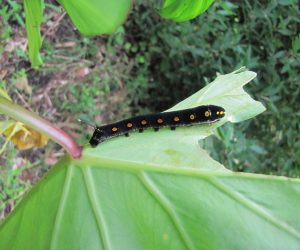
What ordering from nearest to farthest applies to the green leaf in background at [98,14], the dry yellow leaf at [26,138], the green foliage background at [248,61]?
the green leaf in background at [98,14]
the dry yellow leaf at [26,138]
the green foliage background at [248,61]

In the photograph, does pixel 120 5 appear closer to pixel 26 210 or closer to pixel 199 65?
pixel 26 210

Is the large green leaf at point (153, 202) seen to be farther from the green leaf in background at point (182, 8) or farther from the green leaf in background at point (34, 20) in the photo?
the green leaf in background at point (34, 20)

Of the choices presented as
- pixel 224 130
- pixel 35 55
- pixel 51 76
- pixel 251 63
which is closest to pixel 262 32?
pixel 251 63

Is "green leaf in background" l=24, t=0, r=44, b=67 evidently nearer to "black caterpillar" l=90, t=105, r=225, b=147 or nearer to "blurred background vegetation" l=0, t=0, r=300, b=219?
"black caterpillar" l=90, t=105, r=225, b=147

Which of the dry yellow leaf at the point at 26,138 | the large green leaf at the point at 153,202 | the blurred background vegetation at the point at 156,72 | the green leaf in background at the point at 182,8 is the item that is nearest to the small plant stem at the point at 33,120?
the large green leaf at the point at 153,202

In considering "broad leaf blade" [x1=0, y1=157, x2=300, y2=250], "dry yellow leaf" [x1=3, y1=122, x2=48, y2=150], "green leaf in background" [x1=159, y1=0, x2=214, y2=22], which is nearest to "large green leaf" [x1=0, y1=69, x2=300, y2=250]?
"broad leaf blade" [x1=0, y1=157, x2=300, y2=250]
